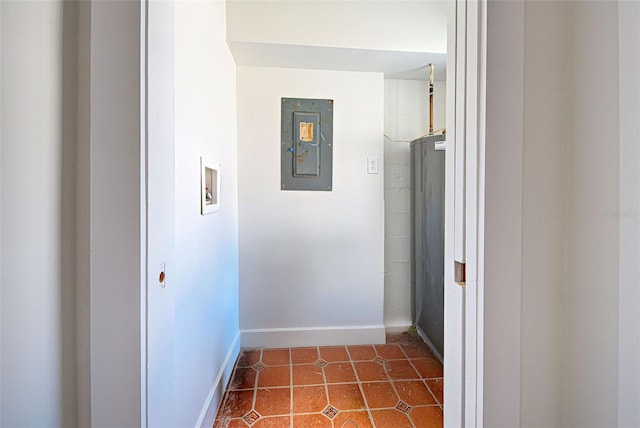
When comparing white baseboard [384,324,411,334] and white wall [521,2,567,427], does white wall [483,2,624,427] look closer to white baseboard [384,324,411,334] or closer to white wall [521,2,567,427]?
white wall [521,2,567,427]

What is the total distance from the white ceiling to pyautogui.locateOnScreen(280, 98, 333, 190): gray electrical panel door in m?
0.24

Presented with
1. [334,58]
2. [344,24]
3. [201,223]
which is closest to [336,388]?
[201,223]

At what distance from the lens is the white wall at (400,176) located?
205cm

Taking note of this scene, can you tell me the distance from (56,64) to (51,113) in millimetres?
89

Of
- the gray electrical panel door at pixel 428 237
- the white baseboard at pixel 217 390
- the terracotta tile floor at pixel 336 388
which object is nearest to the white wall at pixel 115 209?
the white baseboard at pixel 217 390

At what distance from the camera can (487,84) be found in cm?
53

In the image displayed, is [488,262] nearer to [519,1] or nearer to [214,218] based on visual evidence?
[519,1]

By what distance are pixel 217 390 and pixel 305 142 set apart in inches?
60.9

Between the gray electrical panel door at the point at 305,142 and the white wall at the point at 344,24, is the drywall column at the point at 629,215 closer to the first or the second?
the white wall at the point at 344,24

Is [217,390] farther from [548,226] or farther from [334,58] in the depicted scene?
[334,58]

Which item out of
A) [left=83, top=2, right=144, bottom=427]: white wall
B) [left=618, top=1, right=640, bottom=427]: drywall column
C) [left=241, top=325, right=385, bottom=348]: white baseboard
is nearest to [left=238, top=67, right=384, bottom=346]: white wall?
[left=241, top=325, right=385, bottom=348]: white baseboard

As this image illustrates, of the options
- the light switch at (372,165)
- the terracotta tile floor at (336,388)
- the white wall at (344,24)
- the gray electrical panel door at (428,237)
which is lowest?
the terracotta tile floor at (336,388)

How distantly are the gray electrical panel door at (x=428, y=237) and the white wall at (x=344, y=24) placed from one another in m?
0.64

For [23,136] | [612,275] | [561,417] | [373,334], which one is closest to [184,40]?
[23,136]
